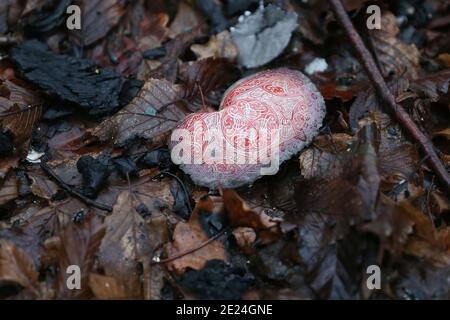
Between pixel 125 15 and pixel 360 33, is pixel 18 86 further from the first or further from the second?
pixel 360 33

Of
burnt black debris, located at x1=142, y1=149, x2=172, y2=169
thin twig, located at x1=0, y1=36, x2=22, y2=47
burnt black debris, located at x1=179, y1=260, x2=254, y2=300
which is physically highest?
thin twig, located at x1=0, y1=36, x2=22, y2=47

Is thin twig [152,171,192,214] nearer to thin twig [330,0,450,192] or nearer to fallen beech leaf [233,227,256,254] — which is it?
fallen beech leaf [233,227,256,254]

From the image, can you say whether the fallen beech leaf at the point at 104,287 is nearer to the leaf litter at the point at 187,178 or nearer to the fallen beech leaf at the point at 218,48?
the leaf litter at the point at 187,178

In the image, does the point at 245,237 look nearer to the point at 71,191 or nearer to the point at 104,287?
the point at 104,287

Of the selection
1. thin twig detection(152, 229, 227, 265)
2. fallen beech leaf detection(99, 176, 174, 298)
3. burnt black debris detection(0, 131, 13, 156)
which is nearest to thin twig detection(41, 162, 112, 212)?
fallen beech leaf detection(99, 176, 174, 298)

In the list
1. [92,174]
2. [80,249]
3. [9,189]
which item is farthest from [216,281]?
[9,189]

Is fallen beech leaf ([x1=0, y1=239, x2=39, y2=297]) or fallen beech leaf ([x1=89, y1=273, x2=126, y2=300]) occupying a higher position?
fallen beech leaf ([x1=0, y1=239, x2=39, y2=297])

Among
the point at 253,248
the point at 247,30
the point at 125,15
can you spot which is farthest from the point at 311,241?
the point at 125,15
